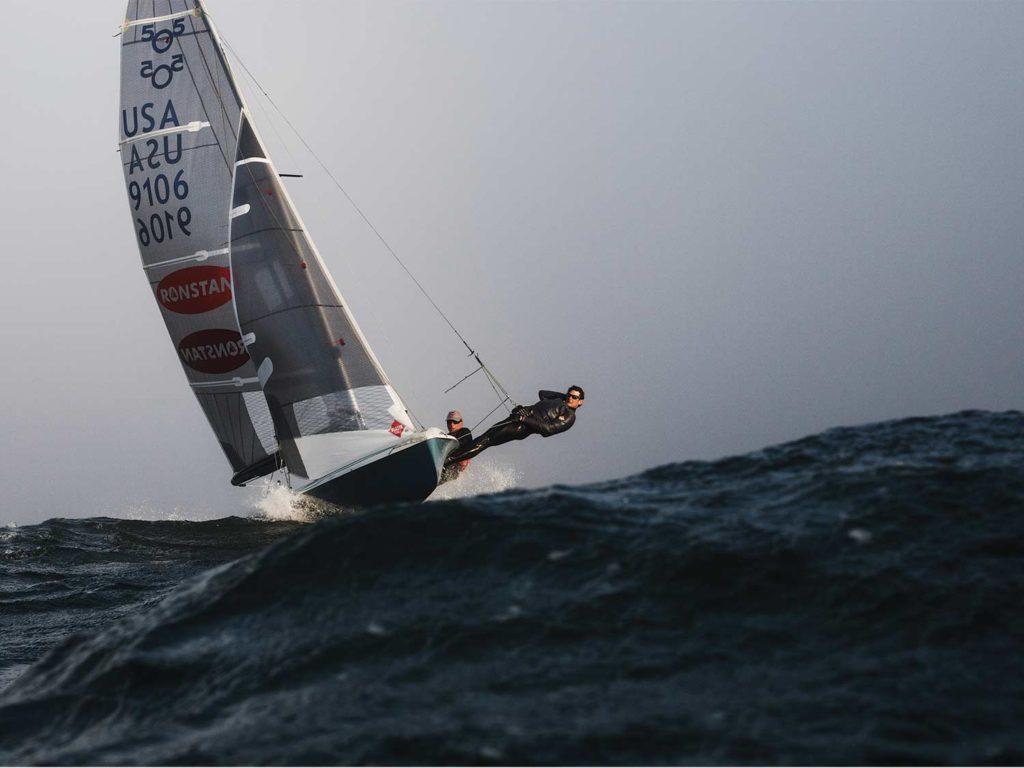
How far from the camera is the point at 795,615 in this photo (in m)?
5.30

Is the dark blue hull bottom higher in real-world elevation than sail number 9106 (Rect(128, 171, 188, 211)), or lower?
lower

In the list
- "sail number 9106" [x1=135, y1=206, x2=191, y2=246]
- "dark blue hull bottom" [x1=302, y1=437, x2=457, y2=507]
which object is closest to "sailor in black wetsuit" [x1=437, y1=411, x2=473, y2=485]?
"dark blue hull bottom" [x1=302, y1=437, x2=457, y2=507]

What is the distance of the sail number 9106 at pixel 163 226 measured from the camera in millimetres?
21406

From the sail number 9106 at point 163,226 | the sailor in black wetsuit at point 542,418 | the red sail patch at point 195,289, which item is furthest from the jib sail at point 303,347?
the red sail patch at point 195,289

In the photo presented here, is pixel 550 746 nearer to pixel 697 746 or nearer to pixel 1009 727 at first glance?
pixel 697 746

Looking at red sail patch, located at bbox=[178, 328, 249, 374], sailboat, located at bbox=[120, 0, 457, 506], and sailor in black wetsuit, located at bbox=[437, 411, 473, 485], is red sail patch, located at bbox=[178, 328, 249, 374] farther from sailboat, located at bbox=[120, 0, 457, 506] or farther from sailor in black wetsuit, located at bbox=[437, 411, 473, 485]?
sailor in black wetsuit, located at bbox=[437, 411, 473, 485]

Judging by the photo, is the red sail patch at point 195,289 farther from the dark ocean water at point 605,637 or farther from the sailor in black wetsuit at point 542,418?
the dark ocean water at point 605,637

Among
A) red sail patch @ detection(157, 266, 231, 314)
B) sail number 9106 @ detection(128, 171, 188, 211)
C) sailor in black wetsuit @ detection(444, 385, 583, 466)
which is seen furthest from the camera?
red sail patch @ detection(157, 266, 231, 314)

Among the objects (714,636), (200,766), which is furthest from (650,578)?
(200,766)

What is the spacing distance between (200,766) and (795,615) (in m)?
3.05

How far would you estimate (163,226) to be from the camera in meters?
21.7

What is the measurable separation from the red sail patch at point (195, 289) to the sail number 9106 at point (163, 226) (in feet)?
2.64

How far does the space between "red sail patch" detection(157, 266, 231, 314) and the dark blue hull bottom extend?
5.51m

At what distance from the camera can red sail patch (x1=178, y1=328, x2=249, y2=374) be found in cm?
2241
